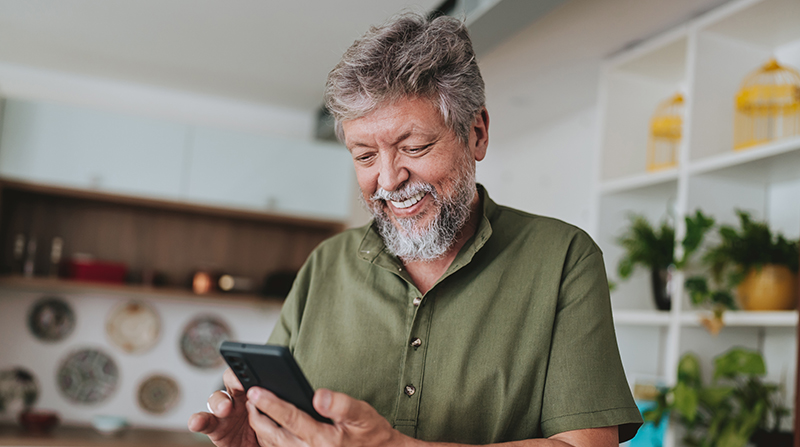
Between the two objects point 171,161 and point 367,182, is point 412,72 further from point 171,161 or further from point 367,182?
point 171,161

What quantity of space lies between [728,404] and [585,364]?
1604 mm

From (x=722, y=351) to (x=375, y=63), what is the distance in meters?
1.97

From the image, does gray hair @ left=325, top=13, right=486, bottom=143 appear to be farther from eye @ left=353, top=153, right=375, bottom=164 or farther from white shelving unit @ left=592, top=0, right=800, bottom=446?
white shelving unit @ left=592, top=0, right=800, bottom=446

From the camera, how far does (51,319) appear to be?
407cm

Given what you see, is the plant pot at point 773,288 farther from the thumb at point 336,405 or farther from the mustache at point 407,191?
the thumb at point 336,405

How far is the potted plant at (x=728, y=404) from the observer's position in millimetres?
2133

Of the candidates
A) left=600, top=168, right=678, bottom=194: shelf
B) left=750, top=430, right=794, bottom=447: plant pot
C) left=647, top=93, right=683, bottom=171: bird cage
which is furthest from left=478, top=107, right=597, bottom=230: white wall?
left=750, top=430, right=794, bottom=447: plant pot

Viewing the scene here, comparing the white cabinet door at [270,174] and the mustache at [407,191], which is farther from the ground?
the white cabinet door at [270,174]

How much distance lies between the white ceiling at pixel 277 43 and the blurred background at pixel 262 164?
0.01m

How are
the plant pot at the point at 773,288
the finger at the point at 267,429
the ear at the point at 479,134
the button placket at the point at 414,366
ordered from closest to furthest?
the finger at the point at 267,429 → the button placket at the point at 414,366 → the ear at the point at 479,134 → the plant pot at the point at 773,288

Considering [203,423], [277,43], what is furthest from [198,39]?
[203,423]

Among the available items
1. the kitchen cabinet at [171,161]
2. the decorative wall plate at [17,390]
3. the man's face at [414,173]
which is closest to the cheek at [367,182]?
the man's face at [414,173]

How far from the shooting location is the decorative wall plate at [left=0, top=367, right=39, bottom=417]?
3.92 m

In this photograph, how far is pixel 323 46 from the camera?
3.38 metres
